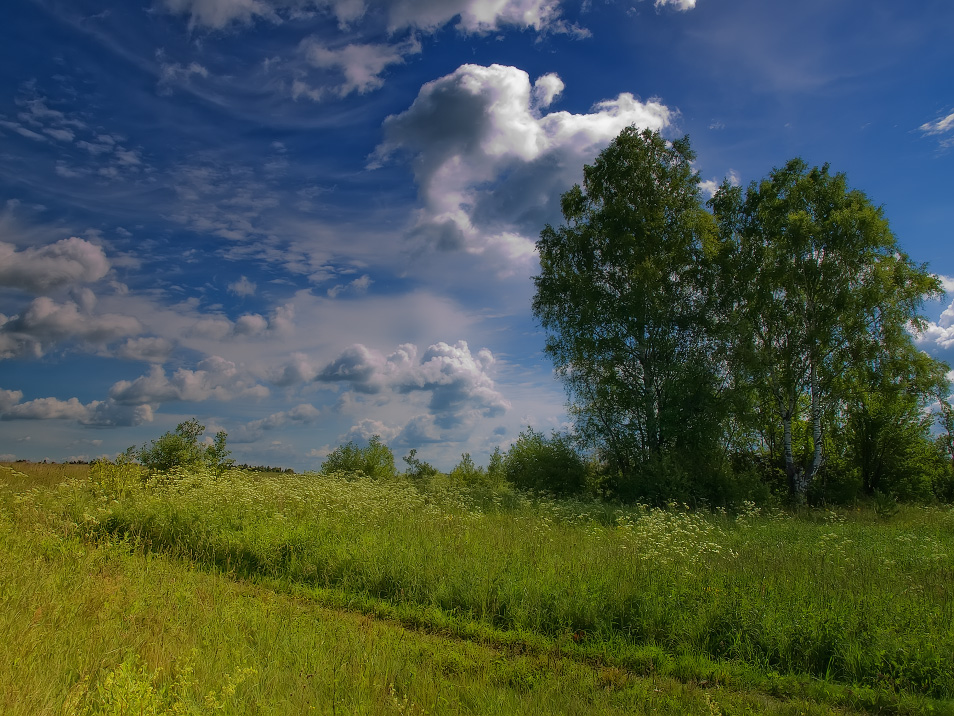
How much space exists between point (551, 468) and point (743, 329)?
9.99 m

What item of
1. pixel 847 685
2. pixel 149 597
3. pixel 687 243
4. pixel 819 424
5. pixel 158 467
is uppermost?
pixel 687 243

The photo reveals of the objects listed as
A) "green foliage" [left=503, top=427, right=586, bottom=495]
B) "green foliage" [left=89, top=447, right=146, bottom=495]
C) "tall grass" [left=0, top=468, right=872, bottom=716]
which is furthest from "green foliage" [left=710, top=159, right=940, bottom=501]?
"green foliage" [left=89, top=447, right=146, bottom=495]

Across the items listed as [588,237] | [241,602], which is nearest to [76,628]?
[241,602]

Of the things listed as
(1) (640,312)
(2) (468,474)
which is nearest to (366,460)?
(2) (468,474)

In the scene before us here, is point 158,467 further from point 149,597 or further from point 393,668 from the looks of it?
point 393,668

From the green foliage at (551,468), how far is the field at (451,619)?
10956 millimetres

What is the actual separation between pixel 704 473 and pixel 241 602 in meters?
18.1

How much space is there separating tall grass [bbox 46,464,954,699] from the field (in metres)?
0.04

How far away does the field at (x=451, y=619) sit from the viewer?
510cm

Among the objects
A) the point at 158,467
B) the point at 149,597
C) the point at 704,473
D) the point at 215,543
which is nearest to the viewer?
the point at 149,597

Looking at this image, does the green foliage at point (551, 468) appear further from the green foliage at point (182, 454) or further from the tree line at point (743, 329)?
the green foliage at point (182, 454)

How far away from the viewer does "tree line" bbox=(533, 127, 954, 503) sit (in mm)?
22281

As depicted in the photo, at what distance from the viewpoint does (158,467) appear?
19.4 meters

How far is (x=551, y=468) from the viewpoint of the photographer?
2338 cm
